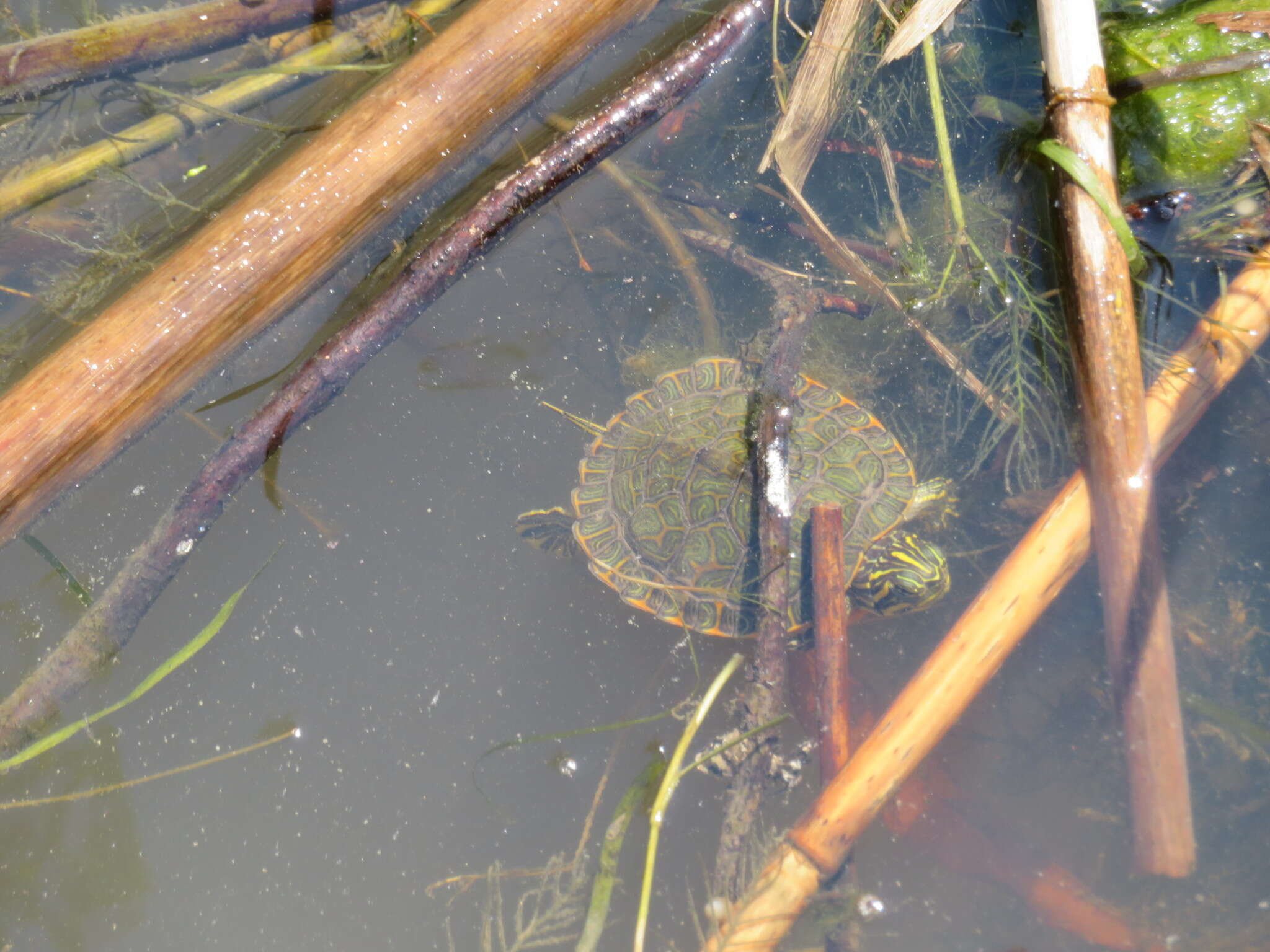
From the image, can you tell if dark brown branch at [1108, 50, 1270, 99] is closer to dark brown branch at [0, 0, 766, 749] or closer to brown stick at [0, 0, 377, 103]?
dark brown branch at [0, 0, 766, 749]

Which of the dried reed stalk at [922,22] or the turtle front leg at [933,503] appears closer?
the dried reed stalk at [922,22]

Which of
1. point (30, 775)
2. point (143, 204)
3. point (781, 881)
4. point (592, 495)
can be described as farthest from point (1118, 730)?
point (143, 204)

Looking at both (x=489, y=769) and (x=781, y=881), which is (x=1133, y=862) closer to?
(x=781, y=881)

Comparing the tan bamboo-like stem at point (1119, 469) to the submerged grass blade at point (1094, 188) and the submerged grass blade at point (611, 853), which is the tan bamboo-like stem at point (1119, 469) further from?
the submerged grass blade at point (611, 853)

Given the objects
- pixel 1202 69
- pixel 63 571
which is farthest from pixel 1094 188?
pixel 63 571

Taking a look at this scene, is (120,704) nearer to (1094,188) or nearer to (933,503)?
(933,503)

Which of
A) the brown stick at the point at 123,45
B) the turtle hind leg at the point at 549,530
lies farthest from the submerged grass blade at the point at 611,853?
the brown stick at the point at 123,45

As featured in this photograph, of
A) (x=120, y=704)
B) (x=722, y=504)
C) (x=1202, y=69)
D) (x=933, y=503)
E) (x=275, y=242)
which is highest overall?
(x=275, y=242)

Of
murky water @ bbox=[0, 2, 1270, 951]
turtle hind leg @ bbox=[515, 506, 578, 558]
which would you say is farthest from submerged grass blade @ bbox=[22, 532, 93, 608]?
turtle hind leg @ bbox=[515, 506, 578, 558]
